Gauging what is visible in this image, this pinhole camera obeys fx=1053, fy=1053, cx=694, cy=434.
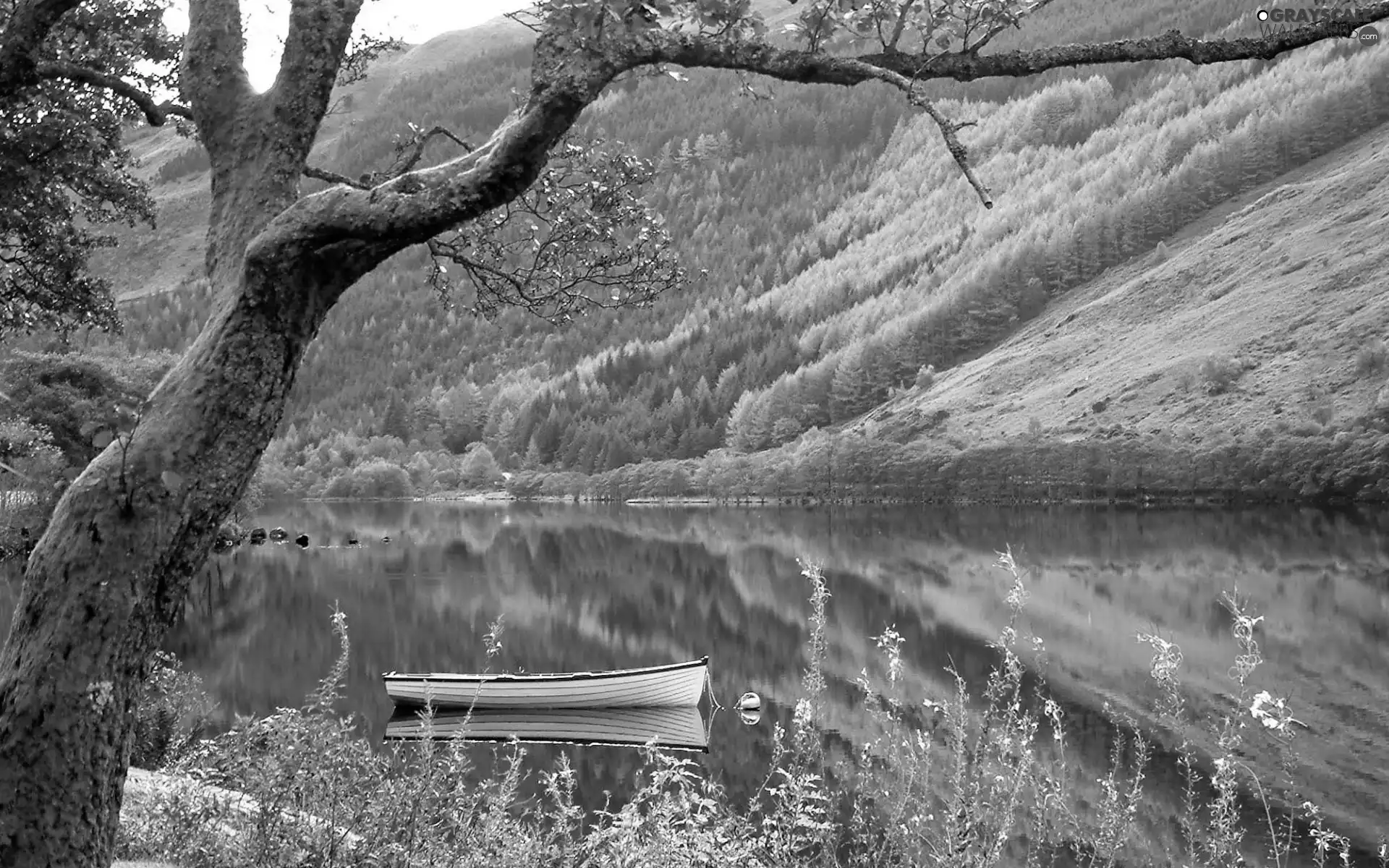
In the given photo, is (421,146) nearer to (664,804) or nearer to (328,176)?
(328,176)

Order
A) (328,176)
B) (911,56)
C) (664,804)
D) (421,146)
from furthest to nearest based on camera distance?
(664,804), (328,176), (421,146), (911,56)

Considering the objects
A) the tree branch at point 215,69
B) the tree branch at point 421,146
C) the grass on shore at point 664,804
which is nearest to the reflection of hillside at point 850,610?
the grass on shore at point 664,804

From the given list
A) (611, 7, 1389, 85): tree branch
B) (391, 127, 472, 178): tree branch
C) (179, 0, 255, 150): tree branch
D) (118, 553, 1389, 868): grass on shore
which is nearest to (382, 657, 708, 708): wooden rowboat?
(118, 553, 1389, 868): grass on shore

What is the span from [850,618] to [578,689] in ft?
62.9

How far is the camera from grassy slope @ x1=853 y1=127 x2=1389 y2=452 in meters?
122

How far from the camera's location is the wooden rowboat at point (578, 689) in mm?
30344

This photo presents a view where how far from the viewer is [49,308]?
40.2 feet

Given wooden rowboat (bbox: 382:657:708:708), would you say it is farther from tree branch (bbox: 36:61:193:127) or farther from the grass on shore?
tree branch (bbox: 36:61:193:127)

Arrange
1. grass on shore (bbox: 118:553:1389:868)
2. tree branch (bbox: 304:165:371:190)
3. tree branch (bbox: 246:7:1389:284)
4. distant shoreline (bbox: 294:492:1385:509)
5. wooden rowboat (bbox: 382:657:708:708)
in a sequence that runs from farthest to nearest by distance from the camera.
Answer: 1. distant shoreline (bbox: 294:492:1385:509)
2. wooden rowboat (bbox: 382:657:708:708)
3. tree branch (bbox: 304:165:371:190)
4. grass on shore (bbox: 118:553:1389:868)
5. tree branch (bbox: 246:7:1389:284)

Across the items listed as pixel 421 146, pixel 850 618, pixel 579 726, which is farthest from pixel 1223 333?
pixel 421 146

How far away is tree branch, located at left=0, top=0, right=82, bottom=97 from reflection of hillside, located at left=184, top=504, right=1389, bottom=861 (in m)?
23.2

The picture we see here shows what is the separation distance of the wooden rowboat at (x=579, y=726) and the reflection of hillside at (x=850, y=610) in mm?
1251

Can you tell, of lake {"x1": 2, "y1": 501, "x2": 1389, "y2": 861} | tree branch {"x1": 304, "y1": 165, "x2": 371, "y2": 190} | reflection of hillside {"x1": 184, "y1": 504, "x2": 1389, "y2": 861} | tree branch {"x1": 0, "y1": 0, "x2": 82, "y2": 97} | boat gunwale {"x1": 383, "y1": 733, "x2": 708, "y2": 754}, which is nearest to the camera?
tree branch {"x1": 0, "y1": 0, "x2": 82, "y2": 97}

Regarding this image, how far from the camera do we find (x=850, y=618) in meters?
46.6
